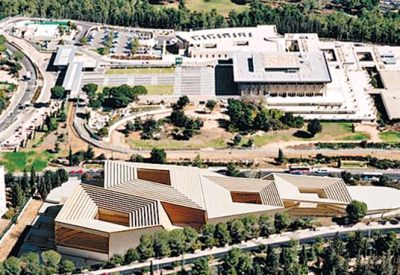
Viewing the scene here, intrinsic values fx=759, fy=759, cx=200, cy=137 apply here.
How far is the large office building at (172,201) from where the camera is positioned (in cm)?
6831

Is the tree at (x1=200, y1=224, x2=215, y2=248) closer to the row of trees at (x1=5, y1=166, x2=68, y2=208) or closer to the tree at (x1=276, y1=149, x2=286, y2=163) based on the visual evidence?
the row of trees at (x1=5, y1=166, x2=68, y2=208)

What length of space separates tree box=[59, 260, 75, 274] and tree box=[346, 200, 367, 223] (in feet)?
88.5

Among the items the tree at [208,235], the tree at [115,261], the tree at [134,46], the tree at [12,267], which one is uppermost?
the tree at [134,46]

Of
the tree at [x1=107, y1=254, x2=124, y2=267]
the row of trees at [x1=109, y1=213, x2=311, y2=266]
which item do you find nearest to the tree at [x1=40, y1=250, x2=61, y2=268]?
the tree at [x1=107, y1=254, x2=124, y2=267]

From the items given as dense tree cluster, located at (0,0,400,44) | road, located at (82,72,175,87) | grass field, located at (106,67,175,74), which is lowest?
road, located at (82,72,175,87)

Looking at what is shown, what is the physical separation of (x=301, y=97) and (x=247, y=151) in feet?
50.1

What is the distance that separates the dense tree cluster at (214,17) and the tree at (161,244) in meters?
59.1

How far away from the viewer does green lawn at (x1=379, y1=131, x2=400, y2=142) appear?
91125 millimetres

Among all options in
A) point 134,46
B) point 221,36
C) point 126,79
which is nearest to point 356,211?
point 126,79

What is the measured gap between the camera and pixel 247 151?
88250mm

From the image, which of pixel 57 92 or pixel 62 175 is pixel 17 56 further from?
pixel 62 175

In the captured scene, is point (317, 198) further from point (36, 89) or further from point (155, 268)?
point (36, 89)

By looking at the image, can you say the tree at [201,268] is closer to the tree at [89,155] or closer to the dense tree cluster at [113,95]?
the tree at [89,155]

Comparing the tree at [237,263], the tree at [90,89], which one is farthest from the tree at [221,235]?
the tree at [90,89]
